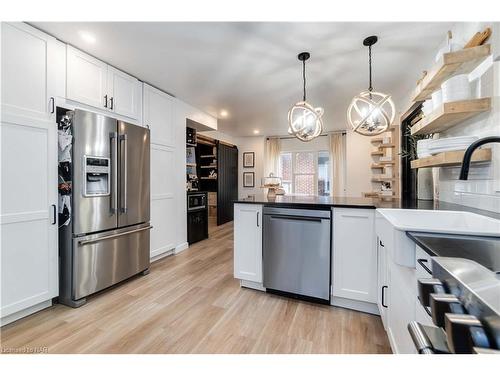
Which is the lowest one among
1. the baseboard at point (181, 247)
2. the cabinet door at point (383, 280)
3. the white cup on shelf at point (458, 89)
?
the baseboard at point (181, 247)

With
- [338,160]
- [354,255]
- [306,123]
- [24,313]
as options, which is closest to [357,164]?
[338,160]

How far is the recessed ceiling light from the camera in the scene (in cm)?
208

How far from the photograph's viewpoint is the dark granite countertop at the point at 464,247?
69 centimetres

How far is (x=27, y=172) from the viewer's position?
193 cm

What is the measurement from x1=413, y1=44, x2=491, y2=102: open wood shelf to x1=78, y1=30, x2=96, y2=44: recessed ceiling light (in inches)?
114

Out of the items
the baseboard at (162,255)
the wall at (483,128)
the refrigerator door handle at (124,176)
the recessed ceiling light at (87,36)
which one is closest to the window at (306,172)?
the baseboard at (162,255)

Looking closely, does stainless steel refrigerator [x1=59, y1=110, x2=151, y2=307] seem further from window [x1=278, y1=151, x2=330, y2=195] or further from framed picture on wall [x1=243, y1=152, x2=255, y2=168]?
window [x1=278, y1=151, x2=330, y2=195]

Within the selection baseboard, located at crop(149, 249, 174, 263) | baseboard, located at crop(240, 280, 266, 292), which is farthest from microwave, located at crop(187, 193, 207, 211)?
baseboard, located at crop(240, 280, 266, 292)

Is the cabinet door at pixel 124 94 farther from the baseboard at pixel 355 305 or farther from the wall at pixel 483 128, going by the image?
the wall at pixel 483 128

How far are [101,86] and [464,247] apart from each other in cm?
327

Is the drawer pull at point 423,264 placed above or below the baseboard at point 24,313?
above

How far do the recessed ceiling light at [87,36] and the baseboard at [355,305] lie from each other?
3324 millimetres

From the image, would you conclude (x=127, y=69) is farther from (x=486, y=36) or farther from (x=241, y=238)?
(x=486, y=36)

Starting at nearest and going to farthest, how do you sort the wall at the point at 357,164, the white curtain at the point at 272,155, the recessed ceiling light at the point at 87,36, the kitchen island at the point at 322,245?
the kitchen island at the point at 322,245
the recessed ceiling light at the point at 87,36
the wall at the point at 357,164
the white curtain at the point at 272,155
